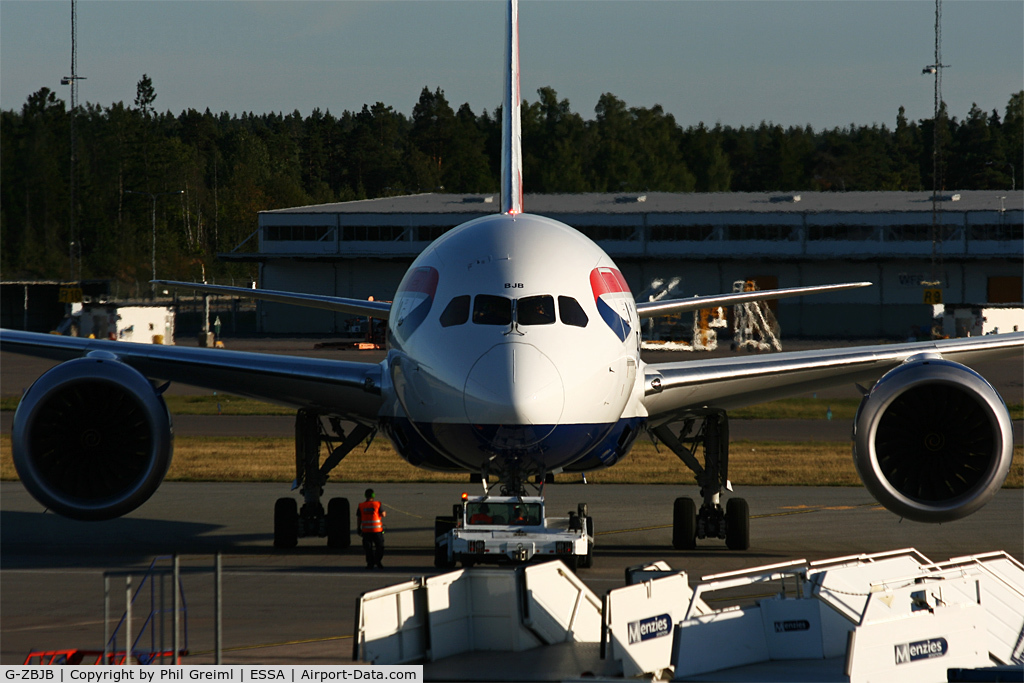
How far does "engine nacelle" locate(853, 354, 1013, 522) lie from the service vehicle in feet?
12.0

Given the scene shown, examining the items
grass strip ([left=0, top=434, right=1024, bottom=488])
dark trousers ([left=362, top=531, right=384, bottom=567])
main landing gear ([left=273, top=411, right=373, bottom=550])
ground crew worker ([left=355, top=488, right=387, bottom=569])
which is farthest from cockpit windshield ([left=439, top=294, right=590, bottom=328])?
grass strip ([left=0, top=434, right=1024, bottom=488])

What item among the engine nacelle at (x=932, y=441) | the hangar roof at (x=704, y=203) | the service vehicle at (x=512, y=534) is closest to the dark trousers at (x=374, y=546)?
the service vehicle at (x=512, y=534)

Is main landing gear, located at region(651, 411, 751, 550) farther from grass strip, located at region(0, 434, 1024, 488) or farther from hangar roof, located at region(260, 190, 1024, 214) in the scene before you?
hangar roof, located at region(260, 190, 1024, 214)

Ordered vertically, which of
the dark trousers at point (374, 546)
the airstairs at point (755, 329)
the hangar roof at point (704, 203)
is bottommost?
the dark trousers at point (374, 546)

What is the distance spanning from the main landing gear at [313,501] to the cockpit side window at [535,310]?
515 centimetres

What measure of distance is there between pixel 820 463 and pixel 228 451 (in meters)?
14.3

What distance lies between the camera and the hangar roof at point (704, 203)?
71438 millimetres

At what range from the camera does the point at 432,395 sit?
1258 centimetres

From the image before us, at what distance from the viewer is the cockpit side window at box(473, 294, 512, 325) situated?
1214 cm

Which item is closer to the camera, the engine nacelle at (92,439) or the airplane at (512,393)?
the airplane at (512,393)

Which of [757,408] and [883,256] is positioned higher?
[883,256]

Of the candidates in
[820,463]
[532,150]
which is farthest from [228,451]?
[532,150]

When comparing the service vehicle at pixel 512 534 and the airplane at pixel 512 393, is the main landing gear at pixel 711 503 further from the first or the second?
the service vehicle at pixel 512 534

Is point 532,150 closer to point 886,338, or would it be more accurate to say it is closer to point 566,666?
point 886,338
